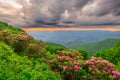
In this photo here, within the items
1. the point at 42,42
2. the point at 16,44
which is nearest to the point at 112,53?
the point at 42,42

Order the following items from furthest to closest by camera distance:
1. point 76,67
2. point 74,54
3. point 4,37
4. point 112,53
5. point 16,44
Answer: point 112,53 → point 4,37 → point 16,44 → point 74,54 → point 76,67

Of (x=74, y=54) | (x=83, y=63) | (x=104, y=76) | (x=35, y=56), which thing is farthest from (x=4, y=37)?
(x=104, y=76)

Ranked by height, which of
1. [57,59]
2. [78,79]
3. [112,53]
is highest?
[57,59]

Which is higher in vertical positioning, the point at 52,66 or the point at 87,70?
the point at 52,66

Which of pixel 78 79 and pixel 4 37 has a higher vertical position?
pixel 4 37

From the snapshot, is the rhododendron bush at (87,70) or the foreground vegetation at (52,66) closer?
the foreground vegetation at (52,66)

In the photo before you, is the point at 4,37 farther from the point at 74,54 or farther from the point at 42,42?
the point at 74,54

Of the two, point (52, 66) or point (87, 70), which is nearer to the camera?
point (87, 70)

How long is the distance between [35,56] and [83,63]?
676cm

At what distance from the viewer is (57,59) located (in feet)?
86.8

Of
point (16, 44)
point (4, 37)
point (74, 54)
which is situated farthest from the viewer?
point (4, 37)

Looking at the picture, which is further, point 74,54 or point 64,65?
point 74,54

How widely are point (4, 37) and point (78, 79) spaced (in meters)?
13.4

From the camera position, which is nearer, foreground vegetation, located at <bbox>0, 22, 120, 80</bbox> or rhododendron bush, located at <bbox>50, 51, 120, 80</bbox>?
foreground vegetation, located at <bbox>0, 22, 120, 80</bbox>
